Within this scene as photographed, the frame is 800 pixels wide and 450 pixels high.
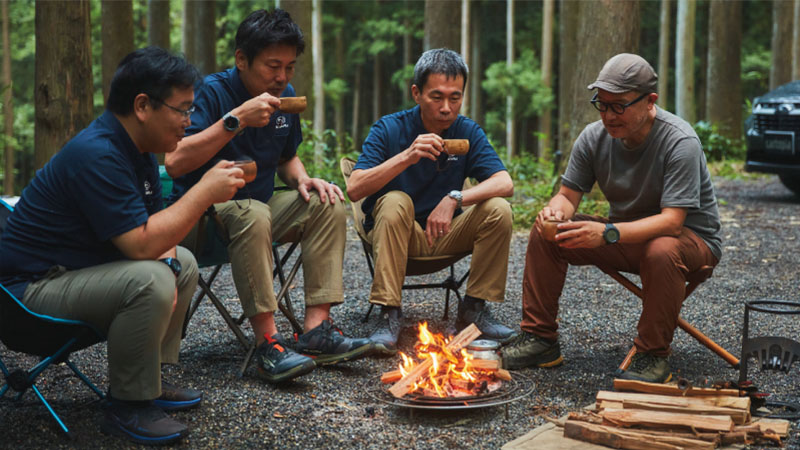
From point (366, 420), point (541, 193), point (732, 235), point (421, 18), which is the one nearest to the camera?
point (366, 420)

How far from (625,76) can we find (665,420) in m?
1.44

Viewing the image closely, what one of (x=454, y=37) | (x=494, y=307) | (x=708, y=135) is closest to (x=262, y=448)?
(x=494, y=307)

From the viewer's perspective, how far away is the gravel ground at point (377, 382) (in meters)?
2.93

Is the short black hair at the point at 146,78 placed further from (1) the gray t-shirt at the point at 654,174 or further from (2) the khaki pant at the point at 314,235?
(1) the gray t-shirt at the point at 654,174

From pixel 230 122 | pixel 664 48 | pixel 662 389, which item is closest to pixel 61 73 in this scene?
pixel 230 122

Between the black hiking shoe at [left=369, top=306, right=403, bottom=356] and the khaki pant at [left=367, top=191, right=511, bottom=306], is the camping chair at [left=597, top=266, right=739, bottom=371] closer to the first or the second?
the khaki pant at [left=367, top=191, right=511, bottom=306]

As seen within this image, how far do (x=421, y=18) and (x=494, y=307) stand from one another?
1011 inches

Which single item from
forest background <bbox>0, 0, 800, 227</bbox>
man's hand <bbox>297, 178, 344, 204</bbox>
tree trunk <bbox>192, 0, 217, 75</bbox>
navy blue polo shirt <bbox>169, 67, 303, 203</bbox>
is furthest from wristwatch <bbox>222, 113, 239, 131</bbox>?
tree trunk <bbox>192, 0, 217, 75</bbox>

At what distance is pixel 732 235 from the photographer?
734cm

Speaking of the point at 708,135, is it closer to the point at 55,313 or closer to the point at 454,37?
the point at 454,37

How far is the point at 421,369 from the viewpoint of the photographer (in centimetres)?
322

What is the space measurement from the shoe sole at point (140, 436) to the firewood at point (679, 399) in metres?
1.59

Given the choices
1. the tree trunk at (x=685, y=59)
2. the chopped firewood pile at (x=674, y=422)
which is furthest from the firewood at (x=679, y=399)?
the tree trunk at (x=685, y=59)

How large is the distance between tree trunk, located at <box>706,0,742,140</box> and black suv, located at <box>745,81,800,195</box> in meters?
5.47
